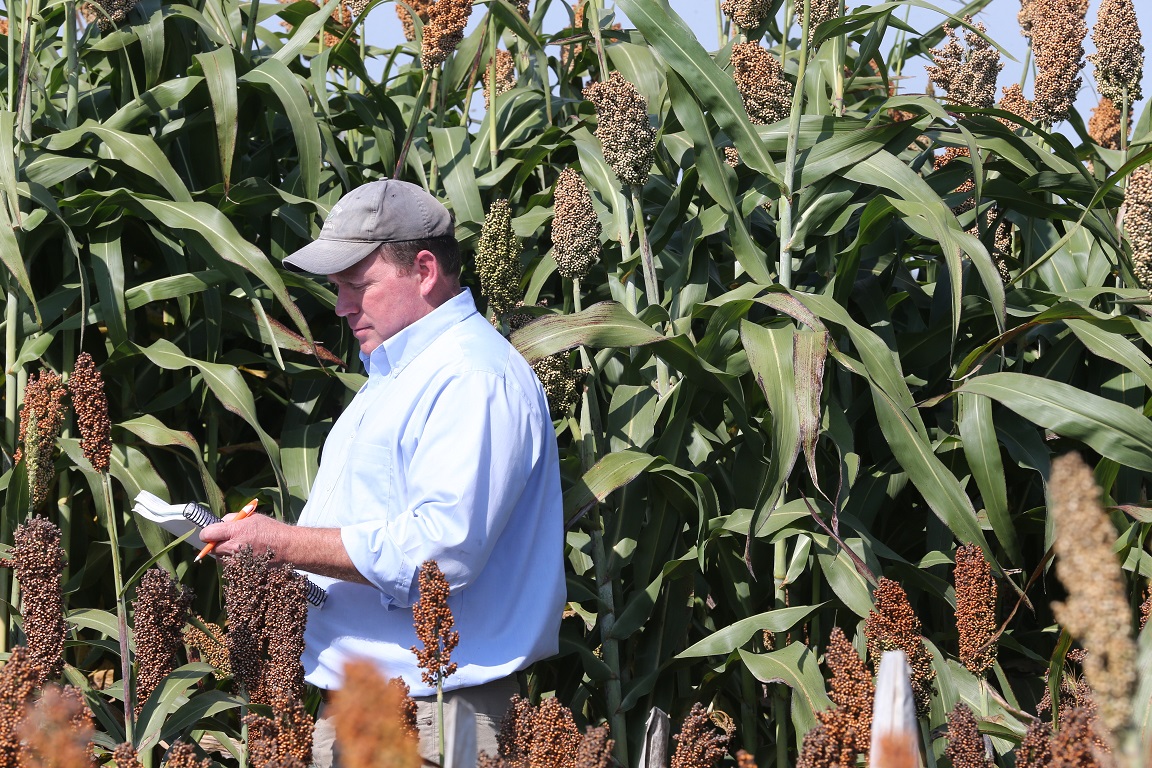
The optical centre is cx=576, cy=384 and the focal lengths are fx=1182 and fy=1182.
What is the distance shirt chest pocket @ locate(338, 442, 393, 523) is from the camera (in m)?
2.22

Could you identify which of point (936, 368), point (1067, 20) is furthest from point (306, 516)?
point (1067, 20)

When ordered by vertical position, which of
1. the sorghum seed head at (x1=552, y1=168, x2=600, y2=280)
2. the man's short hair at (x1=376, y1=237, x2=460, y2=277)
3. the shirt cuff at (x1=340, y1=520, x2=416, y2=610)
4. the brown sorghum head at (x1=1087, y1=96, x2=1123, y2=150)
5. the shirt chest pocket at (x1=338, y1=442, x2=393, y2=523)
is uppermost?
the brown sorghum head at (x1=1087, y1=96, x2=1123, y2=150)

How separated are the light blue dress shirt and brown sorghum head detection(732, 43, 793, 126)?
1086 millimetres

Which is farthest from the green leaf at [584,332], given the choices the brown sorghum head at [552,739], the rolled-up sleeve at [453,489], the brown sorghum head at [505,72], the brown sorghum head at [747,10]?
the brown sorghum head at [505,72]

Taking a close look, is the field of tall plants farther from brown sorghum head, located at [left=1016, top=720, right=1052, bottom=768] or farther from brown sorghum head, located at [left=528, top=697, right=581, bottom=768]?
brown sorghum head, located at [left=528, top=697, right=581, bottom=768]

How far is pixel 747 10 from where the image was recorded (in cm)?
302

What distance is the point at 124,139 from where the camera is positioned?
2881 mm

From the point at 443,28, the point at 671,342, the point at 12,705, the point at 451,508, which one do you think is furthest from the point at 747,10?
the point at 12,705

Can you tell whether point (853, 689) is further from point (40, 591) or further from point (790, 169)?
point (790, 169)

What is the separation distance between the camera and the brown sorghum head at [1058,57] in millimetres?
3076

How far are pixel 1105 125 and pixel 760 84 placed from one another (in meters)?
2.24

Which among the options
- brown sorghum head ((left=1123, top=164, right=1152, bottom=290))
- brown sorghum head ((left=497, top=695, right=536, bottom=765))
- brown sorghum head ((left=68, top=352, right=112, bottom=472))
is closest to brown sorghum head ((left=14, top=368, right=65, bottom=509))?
brown sorghum head ((left=68, top=352, right=112, bottom=472))

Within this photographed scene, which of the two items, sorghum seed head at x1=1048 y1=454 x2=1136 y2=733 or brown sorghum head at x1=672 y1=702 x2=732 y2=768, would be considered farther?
brown sorghum head at x1=672 y1=702 x2=732 y2=768

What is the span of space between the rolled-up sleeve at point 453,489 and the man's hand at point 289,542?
1.2 inches
